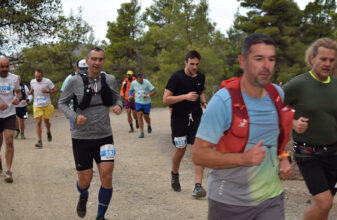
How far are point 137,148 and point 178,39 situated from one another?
16177mm

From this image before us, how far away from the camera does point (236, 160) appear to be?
8.18 ft

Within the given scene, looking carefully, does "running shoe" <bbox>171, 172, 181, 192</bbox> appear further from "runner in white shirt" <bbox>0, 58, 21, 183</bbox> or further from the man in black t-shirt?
"runner in white shirt" <bbox>0, 58, 21, 183</bbox>

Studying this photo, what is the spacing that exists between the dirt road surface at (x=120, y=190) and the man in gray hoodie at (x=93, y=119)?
96 cm

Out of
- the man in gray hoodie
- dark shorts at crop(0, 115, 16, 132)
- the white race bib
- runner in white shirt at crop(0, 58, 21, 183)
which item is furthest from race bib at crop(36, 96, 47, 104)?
the man in gray hoodie

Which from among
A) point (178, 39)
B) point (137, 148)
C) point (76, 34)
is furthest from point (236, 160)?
point (76, 34)

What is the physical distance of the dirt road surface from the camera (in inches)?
228

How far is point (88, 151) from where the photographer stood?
4.99m

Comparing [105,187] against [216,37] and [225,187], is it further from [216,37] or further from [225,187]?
[216,37]

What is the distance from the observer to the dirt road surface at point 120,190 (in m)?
5.78

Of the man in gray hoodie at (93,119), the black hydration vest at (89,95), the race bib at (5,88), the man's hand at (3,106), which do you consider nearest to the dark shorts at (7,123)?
the man's hand at (3,106)

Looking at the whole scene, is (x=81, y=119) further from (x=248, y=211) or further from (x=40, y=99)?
(x=40, y=99)

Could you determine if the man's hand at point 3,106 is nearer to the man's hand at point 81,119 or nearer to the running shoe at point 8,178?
the running shoe at point 8,178

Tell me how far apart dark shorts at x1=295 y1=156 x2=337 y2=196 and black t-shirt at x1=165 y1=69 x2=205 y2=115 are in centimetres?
261

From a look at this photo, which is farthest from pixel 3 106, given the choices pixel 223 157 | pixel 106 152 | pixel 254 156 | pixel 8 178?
pixel 254 156
